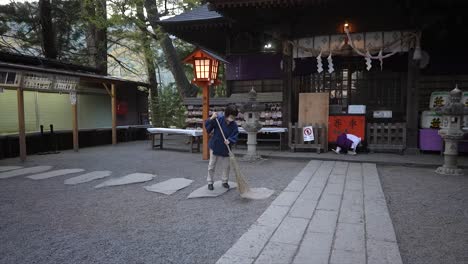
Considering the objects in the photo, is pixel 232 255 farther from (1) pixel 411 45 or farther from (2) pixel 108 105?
(2) pixel 108 105

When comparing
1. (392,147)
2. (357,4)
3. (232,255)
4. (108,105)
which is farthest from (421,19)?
(108,105)

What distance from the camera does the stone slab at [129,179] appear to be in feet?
21.2

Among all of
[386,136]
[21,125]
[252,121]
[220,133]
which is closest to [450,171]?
[386,136]

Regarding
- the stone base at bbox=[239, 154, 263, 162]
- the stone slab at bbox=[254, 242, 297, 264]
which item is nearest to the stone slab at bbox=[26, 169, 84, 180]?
the stone base at bbox=[239, 154, 263, 162]

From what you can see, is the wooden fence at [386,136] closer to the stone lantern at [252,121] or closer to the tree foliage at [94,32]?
the stone lantern at [252,121]

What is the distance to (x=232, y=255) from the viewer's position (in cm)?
326

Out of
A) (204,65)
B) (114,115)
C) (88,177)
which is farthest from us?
(114,115)

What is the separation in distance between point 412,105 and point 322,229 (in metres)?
7.30

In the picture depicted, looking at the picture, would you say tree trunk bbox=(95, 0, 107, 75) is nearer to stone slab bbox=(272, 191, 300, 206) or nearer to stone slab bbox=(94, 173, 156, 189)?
stone slab bbox=(94, 173, 156, 189)

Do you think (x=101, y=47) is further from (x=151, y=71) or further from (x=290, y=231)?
(x=290, y=231)

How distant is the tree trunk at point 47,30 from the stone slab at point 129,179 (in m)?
10.7

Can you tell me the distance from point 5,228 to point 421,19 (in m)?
10.8

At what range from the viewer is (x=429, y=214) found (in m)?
4.57

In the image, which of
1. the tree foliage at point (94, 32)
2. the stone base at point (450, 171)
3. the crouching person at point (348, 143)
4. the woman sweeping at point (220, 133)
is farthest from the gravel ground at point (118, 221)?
the tree foliage at point (94, 32)
